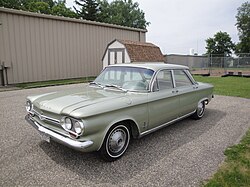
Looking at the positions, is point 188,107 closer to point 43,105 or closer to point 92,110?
point 92,110

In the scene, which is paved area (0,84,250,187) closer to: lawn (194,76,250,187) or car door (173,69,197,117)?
lawn (194,76,250,187)

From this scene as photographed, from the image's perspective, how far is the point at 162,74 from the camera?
4285mm

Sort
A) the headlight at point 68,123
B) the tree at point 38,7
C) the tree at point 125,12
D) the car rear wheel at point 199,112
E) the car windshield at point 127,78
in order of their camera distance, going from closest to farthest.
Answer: the headlight at point 68,123 → the car windshield at point 127,78 → the car rear wheel at point 199,112 → the tree at point 38,7 → the tree at point 125,12

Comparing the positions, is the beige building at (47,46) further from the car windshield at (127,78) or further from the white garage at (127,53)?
the car windshield at (127,78)

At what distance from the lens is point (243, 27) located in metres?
48.1

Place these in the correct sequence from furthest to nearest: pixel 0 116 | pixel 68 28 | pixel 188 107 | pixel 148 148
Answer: pixel 68 28 → pixel 0 116 → pixel 188 107 → pixel 148 148

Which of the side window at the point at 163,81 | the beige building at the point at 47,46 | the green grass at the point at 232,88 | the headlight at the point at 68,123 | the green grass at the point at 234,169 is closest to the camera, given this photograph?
the green grass at the point at 234,169

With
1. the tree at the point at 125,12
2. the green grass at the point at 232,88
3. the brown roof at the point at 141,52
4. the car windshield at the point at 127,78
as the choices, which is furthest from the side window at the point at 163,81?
the tree at the point at 125,12

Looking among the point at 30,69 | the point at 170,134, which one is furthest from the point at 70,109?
the point at 30,69

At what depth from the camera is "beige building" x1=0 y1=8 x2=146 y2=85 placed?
12.6 metres

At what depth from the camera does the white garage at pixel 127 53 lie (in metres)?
15.6

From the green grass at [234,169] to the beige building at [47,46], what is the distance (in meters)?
12.9

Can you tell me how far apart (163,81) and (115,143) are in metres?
1.74

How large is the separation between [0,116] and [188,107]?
16.8 ft
